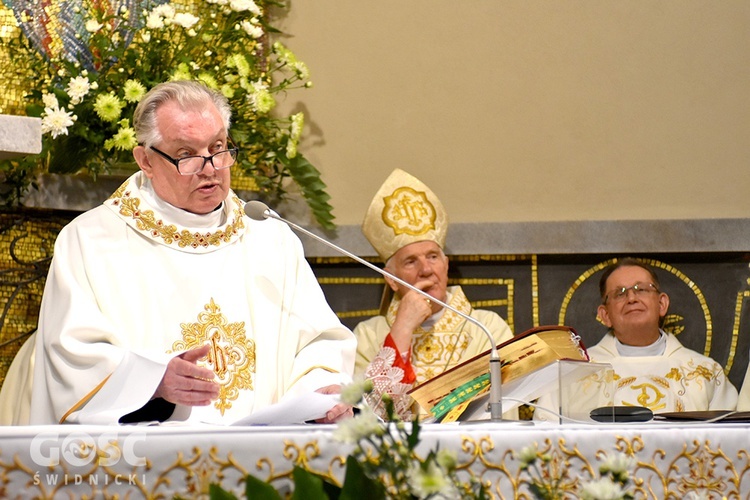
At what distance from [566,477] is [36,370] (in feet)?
6.11

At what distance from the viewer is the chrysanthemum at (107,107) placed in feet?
16.3

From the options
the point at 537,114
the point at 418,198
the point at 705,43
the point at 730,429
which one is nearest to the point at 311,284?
the point at 418,198

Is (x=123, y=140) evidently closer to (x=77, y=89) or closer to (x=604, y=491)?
(x=77, y=89)

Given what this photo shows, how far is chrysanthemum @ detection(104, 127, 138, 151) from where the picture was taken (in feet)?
16.3

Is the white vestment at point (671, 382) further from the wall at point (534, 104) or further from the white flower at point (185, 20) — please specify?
the white flower at point (185, 20)

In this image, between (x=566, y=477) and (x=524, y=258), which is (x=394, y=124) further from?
(x=566, y=477)

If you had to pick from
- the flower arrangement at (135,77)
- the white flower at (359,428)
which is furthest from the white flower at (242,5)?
the white flower at (359,428)

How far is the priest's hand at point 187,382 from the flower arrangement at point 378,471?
1.31 meters

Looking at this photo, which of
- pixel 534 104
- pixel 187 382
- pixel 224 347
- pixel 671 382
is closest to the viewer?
pixel 187 382

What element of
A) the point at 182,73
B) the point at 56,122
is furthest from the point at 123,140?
the point at 182,73

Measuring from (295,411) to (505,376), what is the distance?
29.6 inches

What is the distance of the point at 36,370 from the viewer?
3.69m

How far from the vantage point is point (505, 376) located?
353 centimetres

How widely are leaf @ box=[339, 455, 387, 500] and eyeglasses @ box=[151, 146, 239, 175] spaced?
7.84 ft
